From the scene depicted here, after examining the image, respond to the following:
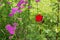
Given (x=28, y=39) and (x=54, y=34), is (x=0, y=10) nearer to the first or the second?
(x=28, y=39)

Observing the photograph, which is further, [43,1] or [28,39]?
[43,1]

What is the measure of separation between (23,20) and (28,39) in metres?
0.29

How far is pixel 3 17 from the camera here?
343 cm

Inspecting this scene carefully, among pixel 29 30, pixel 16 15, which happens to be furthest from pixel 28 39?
pixel 16 15

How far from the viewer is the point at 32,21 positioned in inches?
141

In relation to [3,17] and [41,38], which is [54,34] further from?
[3,17]

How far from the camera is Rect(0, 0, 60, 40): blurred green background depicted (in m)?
3.41

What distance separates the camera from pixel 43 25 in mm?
3371

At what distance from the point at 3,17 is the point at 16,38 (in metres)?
0.35

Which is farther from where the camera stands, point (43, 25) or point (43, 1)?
point (43, 1)

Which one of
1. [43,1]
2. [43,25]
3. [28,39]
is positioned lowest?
[28,39]

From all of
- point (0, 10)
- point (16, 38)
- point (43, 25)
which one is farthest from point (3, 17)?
point (43, 25)

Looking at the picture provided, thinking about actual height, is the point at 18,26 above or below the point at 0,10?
below

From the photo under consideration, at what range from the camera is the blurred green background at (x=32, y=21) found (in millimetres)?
3408
